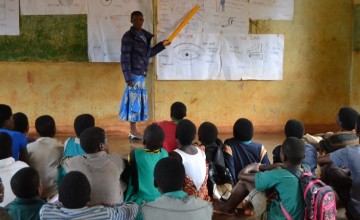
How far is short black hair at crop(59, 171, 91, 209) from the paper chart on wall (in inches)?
165

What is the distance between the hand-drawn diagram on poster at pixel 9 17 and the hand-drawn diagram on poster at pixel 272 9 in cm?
296

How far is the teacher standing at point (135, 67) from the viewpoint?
→ 5316 mm

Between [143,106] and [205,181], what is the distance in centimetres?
263

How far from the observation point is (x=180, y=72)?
6.05 m

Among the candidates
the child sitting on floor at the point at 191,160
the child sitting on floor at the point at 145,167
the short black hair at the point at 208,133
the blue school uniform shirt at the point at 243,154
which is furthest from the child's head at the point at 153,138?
the blue school uniform shirt at the point at 243,154

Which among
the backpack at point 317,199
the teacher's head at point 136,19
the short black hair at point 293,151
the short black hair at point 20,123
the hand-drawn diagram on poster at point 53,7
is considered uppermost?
the hand-drawn diagram on poster at point 53,7

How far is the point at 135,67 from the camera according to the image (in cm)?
537

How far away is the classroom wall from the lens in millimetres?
5926

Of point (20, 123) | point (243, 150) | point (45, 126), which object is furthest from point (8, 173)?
point (243, 150)

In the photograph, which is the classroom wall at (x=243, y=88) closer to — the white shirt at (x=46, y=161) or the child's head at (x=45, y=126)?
the child's head at (x=45, y=126)

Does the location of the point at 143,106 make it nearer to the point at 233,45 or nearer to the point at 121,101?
the point at 121,101

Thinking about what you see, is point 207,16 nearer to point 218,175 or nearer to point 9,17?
point 9,17

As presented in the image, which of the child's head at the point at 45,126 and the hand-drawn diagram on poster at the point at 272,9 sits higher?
the hand-drawn diagram on poster at the point at 272,9

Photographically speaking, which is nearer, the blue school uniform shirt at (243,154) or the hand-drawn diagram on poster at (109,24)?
the blue school uniform shirt at (243,154)
